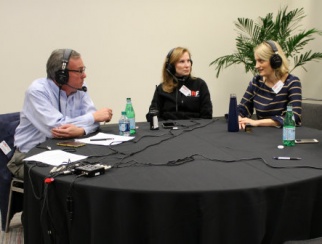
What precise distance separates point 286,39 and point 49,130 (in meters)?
3.69

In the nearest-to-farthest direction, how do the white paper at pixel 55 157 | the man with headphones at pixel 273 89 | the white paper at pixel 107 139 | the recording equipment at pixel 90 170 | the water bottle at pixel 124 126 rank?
1. the recording equipment at pixel 90 170
2. the white paper at pixel 55 157
3. the white paper at pixel 107 139
4. the water bottle at pixel 124 126
5. the man with headphones at pixel 273 89

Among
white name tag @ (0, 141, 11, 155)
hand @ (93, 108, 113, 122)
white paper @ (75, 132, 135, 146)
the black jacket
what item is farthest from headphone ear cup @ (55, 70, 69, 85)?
the black jacket

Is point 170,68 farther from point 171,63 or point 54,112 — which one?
point 54,112

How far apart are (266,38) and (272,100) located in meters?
1.93

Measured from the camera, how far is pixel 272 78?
9.61 feet

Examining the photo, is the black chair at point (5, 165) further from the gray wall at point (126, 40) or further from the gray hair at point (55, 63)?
the gray wall at point (126, 40)

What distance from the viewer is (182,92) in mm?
3420

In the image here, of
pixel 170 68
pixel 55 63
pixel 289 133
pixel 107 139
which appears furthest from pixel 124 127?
pixel 170 68

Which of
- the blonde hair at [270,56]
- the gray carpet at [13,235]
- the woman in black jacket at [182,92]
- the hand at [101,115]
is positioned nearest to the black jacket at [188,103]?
the woman in black jacket at [182,92]

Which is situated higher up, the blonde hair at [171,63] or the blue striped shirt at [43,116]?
the blonde hair at [171,63]

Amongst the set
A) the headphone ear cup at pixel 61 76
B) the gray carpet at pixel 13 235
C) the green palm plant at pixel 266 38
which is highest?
the green palm plant at pixel 266 38

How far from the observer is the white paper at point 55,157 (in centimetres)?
175

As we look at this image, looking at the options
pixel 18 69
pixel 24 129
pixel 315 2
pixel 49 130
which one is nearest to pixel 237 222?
pixel 49 130

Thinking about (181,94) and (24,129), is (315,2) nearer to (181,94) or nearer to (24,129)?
(181,94)
